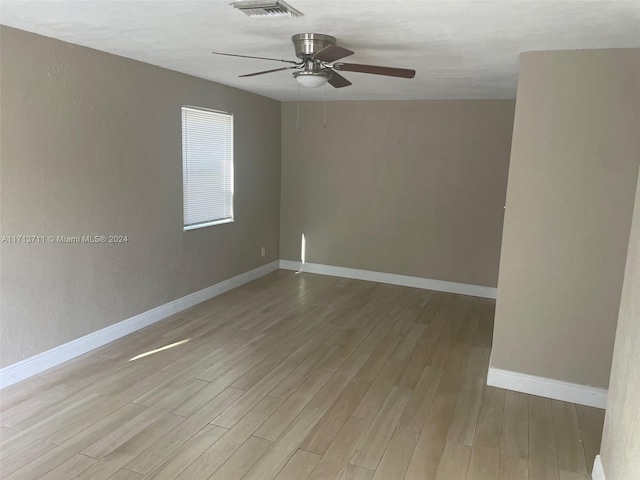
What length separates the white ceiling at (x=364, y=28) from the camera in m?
2.25

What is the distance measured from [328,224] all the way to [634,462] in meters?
4.83

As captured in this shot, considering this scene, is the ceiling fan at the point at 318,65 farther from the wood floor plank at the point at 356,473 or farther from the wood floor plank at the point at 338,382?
the wood floor plank at the point at 356,473

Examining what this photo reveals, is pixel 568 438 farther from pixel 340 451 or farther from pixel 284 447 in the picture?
pixel 284 447

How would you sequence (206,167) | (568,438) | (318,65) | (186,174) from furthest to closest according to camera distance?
(206,167)
(186,174)
(318,65)
(568,438)

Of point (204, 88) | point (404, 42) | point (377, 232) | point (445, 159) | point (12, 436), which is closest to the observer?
point (12, 436)

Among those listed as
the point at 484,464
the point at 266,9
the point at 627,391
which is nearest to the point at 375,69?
the point at 266,9

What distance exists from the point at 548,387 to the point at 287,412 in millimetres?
1843

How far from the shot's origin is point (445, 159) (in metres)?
5.61

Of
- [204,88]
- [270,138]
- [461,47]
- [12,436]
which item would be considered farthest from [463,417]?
[270,138]

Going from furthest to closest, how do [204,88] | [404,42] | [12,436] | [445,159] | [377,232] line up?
[377,232] → [445,159] → [204,88] → [404,42] → [12,436]

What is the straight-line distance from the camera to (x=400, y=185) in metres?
5.88

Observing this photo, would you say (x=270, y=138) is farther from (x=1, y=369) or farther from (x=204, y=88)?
(x=1, y=369)

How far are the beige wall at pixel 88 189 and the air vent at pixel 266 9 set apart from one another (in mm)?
1714

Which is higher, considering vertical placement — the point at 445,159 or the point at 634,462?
the point at 445,159
